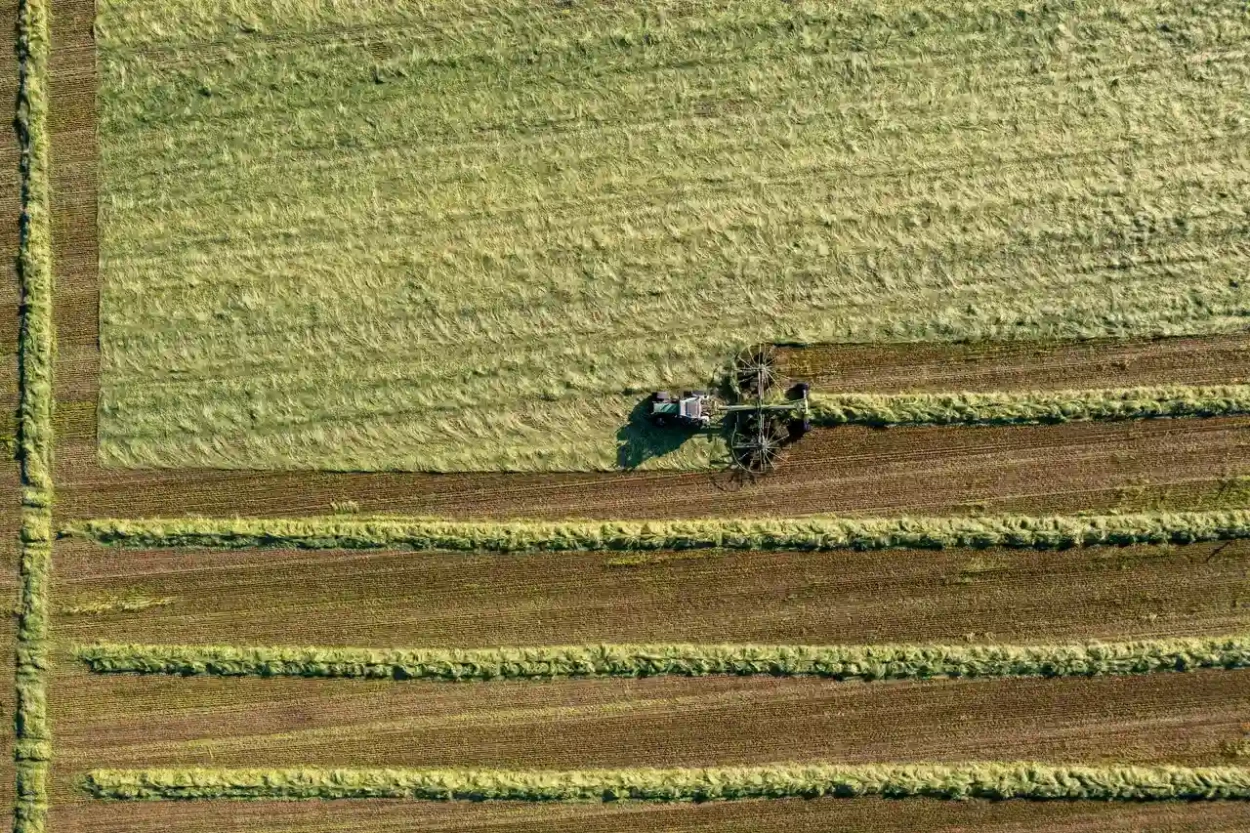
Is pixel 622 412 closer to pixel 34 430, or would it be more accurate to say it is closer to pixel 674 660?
pixel 674 660

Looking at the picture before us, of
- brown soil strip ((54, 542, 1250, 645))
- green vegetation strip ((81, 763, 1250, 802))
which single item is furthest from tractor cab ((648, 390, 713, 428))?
green vegetation strip ((81, 763, 1250, 802))

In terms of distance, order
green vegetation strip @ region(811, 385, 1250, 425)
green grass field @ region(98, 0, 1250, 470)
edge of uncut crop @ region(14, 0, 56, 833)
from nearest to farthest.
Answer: green vegetation strip @ region(811, 385, 1250, 425) → green grass field @ region(98, 0, 1250, 470) → edge of uncut crop @ region(14, 0, 56, 833)

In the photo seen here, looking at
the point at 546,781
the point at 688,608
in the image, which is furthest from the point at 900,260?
the point at 546,781

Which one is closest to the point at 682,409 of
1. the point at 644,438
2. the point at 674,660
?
the point at 644,438

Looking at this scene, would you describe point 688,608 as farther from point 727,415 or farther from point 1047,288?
point 1047,288

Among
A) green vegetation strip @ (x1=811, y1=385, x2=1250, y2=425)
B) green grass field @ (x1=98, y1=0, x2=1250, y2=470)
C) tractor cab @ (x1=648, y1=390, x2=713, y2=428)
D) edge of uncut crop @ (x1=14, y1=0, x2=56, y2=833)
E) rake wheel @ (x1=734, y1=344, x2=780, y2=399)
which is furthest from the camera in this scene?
edge of uncut crop @ (x1=14, y1=0, x2=56, y2=833)

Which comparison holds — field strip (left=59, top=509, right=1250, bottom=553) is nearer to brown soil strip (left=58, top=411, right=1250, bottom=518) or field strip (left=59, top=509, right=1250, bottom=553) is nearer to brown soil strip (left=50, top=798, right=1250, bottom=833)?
brown soil strip (left=58, top=411, right=1250, bottom=518)
